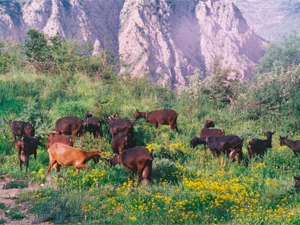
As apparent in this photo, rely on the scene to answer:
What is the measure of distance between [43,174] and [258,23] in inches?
4089

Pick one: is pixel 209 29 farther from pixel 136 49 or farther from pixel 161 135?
pixel 161 135

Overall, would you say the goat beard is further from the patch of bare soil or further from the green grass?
the patch of bare soil

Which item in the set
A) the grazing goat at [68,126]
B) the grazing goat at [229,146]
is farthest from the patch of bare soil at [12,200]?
the grazing goat at [229,146]

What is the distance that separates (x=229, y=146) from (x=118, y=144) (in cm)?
308

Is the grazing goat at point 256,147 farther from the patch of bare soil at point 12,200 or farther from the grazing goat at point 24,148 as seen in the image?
the grazing goat at point 24,148

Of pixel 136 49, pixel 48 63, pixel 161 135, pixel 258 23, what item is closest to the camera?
pixel 161 135

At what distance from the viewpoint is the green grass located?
476 centimetres

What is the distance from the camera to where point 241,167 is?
7.24 meters

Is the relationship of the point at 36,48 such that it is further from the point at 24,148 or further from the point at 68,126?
the point at 24,148

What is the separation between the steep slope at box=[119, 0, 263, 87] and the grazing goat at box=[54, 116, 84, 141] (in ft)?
179

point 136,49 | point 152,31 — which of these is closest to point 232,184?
point 136,49

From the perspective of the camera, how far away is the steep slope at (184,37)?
2689 inches

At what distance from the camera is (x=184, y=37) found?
8312cm

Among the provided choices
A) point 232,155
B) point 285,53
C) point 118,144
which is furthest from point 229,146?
point 285,53
